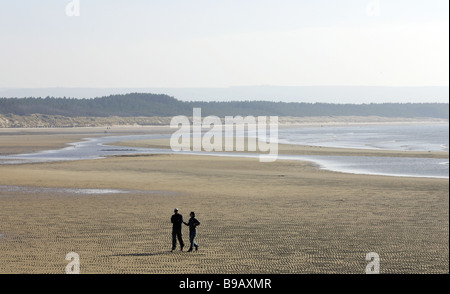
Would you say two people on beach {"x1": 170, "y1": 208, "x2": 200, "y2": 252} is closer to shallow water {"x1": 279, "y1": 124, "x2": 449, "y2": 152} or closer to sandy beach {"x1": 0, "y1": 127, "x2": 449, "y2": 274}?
sandy beach {"x1": 0, "y1": 127, "x2": 449, "y2": 274}

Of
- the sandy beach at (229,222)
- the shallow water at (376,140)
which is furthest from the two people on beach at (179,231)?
the shallow water at (376,140)

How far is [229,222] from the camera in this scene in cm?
2088

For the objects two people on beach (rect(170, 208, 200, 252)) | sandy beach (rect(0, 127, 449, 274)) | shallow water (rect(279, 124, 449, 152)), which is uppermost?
two people on beach (rect(170, 208, 200, 252))

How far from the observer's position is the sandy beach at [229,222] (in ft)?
49.6

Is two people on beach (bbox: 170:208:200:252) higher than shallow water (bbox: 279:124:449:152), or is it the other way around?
two people on beach (bbox: 170:208:200:252)

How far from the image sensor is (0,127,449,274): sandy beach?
49.6ft

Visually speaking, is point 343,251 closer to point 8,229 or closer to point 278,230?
point 278,230

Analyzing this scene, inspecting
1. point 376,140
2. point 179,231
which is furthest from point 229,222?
point 376,140

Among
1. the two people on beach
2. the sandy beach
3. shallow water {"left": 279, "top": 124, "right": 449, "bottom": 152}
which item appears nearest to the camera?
the sandy beach

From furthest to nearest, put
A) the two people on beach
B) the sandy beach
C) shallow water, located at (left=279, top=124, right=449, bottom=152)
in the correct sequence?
shallow water, located at (left=279, top=124, right=449, bottom=152)
the two people on beach
the sandy beach

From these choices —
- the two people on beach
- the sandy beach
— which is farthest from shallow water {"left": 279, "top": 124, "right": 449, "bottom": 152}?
the two people on beach

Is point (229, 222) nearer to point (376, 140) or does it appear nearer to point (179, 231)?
point (179, 231)

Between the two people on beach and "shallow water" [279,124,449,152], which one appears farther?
"shallow water" [279,124,449,152]
